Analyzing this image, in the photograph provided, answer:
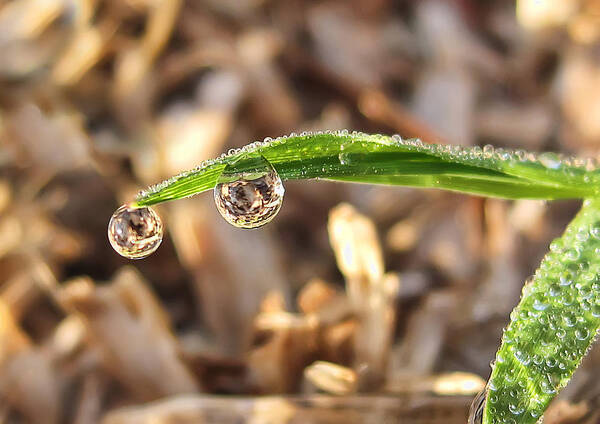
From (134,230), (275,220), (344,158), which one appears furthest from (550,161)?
(275,220)

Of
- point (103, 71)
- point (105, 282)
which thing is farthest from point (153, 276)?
point (103, 71)

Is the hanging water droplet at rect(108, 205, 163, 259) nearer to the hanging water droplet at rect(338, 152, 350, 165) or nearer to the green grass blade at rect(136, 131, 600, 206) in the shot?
the green grass blade at rect(136, 131, 600, 206)

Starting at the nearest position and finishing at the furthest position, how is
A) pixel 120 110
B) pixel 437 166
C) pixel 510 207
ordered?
pixel 437 166
pixel 510 207
pixel 120 110

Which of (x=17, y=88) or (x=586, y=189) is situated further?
(x=17, y=88)

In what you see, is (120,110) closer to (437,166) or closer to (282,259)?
(282,259)

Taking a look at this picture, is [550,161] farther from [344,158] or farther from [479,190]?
[344,158]

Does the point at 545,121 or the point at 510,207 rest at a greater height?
the point at 545,121

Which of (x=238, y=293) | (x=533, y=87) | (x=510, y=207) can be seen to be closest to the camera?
(x=238, y=293)
